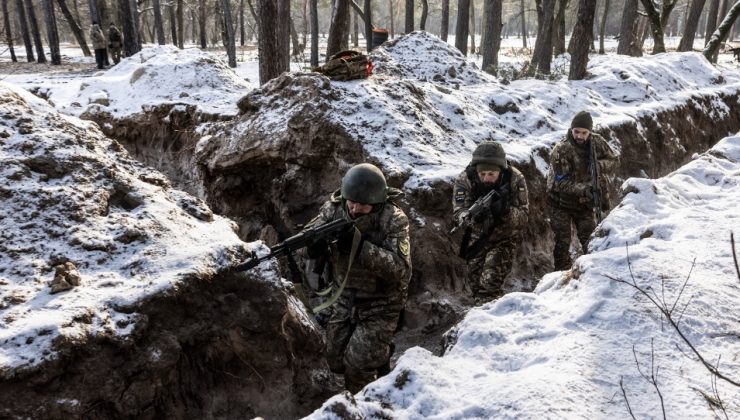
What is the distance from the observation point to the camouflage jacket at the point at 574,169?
633 cm

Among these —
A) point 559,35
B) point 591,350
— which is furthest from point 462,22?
point 591,350

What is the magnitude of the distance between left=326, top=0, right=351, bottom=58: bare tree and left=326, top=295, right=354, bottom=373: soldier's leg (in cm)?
783

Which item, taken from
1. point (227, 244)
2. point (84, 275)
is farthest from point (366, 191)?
point (84, 275)

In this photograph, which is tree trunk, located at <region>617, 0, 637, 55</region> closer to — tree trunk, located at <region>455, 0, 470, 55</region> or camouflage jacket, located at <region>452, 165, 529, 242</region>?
tree trunk, located at <region>455, 0, 470, 55</region>

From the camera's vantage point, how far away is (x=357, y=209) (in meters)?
4.02

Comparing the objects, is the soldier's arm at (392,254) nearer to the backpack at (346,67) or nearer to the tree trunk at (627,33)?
the backpack at (346,67)

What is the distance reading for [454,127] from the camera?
8094 mm

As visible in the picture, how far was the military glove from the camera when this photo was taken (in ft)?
12.7

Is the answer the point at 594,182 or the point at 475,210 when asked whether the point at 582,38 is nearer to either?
the point at 594,182

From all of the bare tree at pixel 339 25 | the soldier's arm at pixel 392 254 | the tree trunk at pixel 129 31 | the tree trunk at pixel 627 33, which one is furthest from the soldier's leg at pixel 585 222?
the tree trunk at pixel 627 33

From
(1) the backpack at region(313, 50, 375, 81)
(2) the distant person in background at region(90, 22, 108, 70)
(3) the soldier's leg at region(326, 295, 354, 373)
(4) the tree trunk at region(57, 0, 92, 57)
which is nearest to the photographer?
(3) the soldier's leg at region(326, 295, 354, 373)

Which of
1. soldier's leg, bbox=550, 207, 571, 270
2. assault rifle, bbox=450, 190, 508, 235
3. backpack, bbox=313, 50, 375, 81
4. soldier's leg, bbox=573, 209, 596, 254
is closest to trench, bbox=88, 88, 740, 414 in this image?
soldier's leg, bbox=550, 207, 571, 270

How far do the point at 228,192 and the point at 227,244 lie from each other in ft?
11.3

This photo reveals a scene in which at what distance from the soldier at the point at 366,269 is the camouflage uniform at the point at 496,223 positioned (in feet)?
4.09
